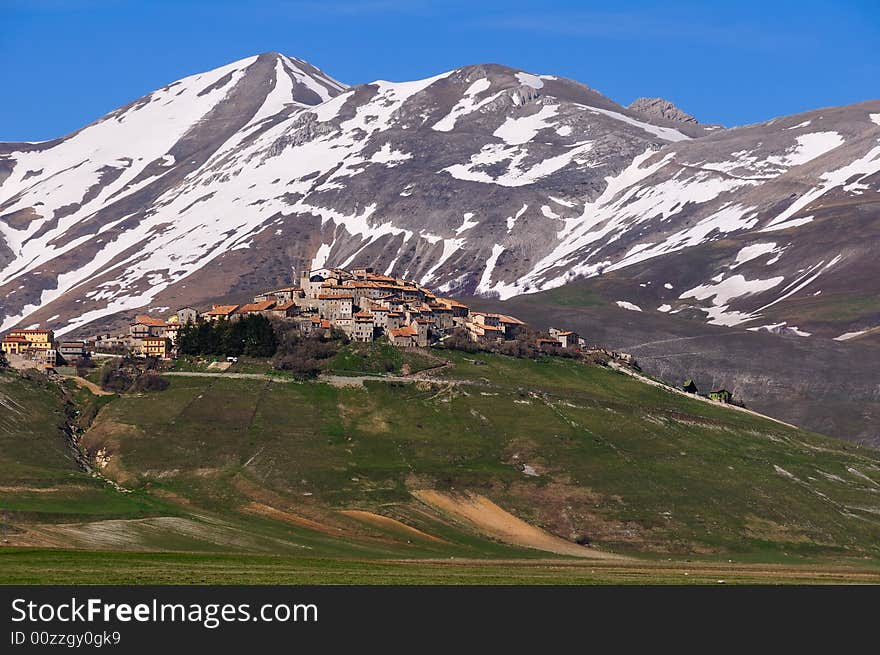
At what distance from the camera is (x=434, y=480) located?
449 feet

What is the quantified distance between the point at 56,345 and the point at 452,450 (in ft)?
196

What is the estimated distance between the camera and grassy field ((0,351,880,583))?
109062 millimetres

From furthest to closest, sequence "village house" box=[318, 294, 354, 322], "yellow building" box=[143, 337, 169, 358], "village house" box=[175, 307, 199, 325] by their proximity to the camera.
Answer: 1. "village house" box=[175, 307, 199, 325]
2. "village house" box=[318, 294, 354, 322]
3. "yellow building" box=[143, 337, 169, 358]

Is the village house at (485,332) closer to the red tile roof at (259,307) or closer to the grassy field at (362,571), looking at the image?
the red tile roof at (259,307)

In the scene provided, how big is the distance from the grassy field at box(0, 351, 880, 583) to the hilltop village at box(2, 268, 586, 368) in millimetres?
11189

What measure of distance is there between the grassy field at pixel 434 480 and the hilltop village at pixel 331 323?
11.2 meters

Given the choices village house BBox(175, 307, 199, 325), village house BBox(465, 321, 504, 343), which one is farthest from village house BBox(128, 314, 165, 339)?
village house BBox(465, 321, 504, 343)

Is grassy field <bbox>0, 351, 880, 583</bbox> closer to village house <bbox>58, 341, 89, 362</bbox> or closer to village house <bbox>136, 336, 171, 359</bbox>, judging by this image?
village house <bbox>136, 336, 171, 359</bbox>

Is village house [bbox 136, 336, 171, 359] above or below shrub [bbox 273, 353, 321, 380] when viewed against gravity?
above

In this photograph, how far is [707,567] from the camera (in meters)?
114

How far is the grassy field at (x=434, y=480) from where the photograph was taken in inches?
4294

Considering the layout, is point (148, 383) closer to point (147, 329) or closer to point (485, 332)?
point (147, 329)

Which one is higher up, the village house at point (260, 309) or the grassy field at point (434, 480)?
the village house at point (260, 309)

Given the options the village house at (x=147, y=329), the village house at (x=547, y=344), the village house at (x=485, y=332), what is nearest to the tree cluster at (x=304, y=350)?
the village house at (x=147, y=329)
